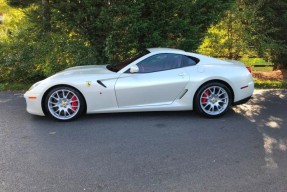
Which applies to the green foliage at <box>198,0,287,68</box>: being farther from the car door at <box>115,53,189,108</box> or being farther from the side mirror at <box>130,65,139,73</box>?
the side mirror at <box>130,65,139,73</box>

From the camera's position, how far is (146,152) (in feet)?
14.6

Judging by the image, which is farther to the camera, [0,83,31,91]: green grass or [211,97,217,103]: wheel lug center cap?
[0,83,31,91]: green grass

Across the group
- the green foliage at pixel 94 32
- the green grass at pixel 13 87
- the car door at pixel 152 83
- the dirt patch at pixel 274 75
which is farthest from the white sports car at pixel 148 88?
the dirt patch at pixel 274 75

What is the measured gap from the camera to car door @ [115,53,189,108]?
19.0ft

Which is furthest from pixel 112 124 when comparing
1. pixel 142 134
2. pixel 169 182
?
pixel 169 182

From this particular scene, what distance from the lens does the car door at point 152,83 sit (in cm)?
578

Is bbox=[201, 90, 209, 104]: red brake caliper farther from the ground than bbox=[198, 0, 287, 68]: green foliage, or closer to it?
closer to it

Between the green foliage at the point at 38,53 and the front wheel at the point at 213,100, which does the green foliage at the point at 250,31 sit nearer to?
the green foliage at the point at 38,53

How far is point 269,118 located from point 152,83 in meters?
2.14

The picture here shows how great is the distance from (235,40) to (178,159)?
7931mm

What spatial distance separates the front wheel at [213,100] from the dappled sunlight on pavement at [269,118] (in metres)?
0.47

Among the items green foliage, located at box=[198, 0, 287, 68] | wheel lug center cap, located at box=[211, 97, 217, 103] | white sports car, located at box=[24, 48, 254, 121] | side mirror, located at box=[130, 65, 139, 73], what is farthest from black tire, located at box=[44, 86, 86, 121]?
Result: green foliage, located at box=[198, 0, 287, 68]

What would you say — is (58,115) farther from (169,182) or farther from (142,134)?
(169,182)

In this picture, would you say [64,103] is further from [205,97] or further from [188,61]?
[205,97]
